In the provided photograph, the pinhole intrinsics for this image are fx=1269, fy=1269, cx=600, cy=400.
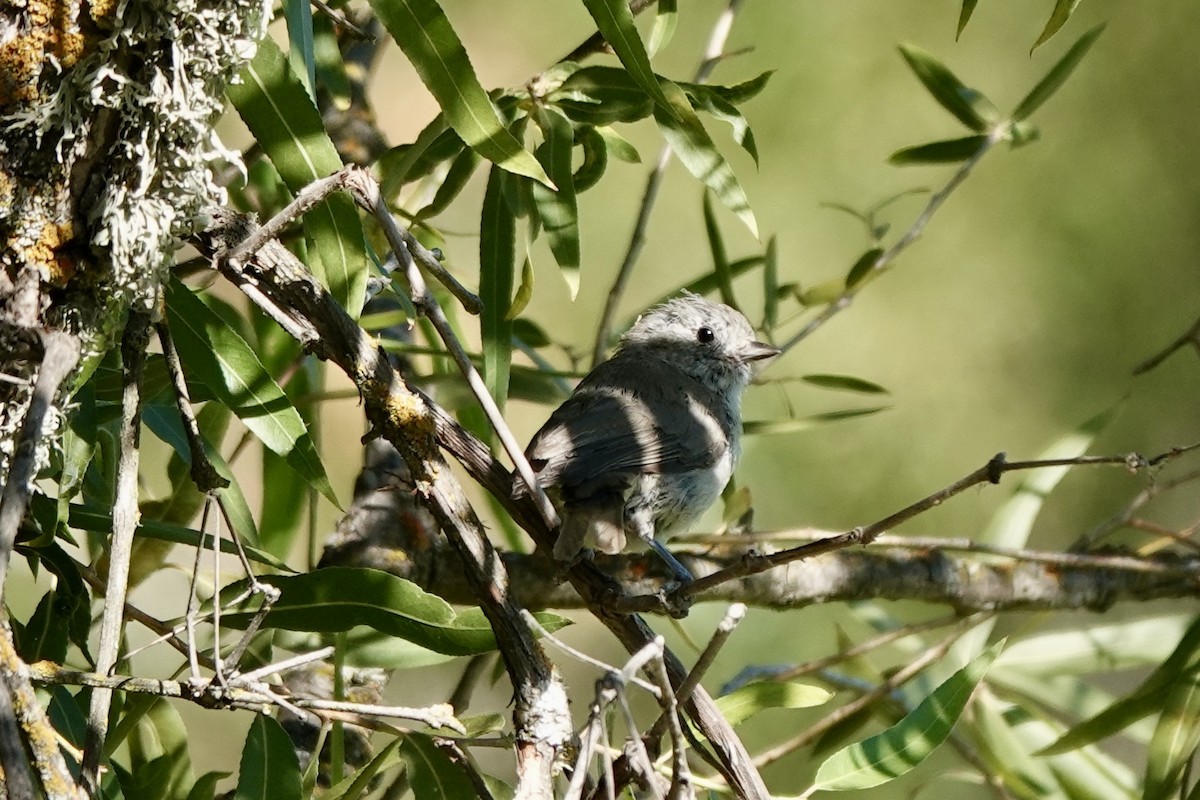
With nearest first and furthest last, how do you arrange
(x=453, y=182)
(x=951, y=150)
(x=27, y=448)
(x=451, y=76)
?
(x=27, y=448) → (x=451, y=76) → (x=453, y=182) → (x=951, y=150)

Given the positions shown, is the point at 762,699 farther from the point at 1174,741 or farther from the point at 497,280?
the point at 1174,741

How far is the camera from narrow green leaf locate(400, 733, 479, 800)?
1.44 m

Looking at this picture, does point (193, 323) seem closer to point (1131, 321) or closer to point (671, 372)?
point (671, 372)

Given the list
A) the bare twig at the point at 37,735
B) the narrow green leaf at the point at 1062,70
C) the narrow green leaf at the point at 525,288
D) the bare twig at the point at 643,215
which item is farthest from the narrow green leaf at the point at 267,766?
the narrow green leaf at the point at 1062,70

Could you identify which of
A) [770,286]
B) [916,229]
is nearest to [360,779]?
[770,286]

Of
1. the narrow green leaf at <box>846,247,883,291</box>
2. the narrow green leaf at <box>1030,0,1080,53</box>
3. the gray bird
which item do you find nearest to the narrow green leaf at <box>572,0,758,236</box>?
the narrow green leaf at <box>1030,0,1080,53</box>

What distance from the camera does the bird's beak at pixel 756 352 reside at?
9.54ft

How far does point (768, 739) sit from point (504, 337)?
2233 mm

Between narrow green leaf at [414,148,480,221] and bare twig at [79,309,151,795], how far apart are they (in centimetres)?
55

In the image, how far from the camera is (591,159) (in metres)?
1.90

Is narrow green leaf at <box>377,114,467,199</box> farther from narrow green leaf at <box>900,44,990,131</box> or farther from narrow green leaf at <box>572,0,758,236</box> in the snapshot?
narrow green leaf at <box>900,44,990,131</box>

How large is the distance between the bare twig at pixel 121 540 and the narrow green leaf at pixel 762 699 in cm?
77

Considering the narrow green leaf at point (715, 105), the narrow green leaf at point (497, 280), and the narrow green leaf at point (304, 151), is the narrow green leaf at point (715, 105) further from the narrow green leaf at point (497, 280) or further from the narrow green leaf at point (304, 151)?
the narrow green leaf at point (304, 151)

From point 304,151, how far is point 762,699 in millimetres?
901
